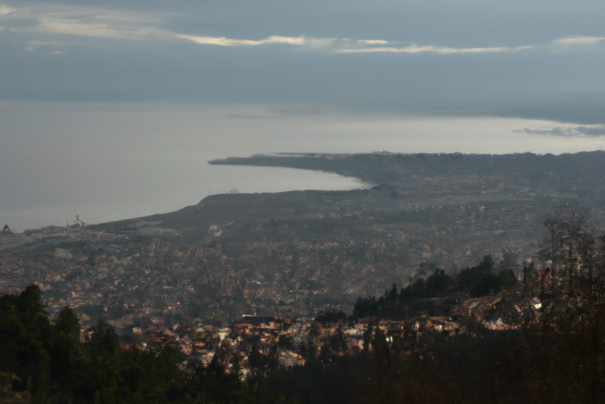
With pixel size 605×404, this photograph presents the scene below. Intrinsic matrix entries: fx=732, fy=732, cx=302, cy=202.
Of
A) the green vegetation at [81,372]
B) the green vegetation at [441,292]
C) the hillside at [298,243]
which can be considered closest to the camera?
the green vegetation at [81,372]

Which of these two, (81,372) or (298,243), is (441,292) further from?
(298,243)

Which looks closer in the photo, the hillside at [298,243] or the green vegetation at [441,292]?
the green vegetation at [441,292]

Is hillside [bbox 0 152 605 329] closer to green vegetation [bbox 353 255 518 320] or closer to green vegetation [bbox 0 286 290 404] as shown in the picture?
green vegetation [bbox 353 255 518 320]

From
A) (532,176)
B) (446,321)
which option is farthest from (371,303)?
(532,176)

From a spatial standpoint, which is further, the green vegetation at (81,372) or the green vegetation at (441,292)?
the green vegetation at (441,292)

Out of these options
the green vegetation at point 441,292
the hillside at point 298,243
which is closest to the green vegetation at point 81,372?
the green vegetation at point 441,292

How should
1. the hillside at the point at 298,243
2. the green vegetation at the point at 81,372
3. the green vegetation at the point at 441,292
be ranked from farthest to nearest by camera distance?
1. the hillside at the point at 298,243
2. the green vegetation at the point at 441,292
3. the green vegetation at the point at 81,372

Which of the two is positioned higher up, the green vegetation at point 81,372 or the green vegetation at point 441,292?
the green vegetation at point 81,372

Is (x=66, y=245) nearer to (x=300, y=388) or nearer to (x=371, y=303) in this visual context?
(x=371, y=303)

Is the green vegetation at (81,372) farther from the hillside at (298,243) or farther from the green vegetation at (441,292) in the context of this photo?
the hillside at (298,243)

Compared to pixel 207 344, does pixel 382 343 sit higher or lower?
higher

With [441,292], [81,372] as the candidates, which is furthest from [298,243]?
[81,372]
